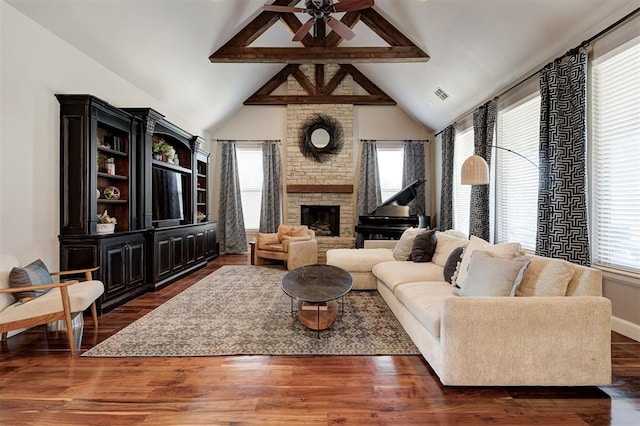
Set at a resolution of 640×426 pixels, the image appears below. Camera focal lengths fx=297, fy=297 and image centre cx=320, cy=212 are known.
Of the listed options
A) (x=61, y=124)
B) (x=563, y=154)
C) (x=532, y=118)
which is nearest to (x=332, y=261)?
(x=563, y=154)

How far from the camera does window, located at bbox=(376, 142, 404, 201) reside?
716cm

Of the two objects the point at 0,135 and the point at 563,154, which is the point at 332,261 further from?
the point at 0,135

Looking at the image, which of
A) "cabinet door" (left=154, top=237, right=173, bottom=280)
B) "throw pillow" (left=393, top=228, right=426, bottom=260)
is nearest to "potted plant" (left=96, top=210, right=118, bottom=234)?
"cabinet door" (left=154, top=237, right=173, bottom=280)

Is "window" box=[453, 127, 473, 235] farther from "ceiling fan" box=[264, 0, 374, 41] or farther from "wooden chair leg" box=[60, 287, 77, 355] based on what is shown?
"wooden chair leg" box=[60, 287, 77, 355]

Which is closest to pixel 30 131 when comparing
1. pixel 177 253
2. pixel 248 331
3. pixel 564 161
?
pixel 177 253

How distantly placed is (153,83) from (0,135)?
2.39m

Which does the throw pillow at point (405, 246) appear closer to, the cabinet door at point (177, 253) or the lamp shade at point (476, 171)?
the lamp shade at point (476, 171)

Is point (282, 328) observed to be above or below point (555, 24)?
below

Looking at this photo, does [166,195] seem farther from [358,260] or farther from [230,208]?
[358,260]

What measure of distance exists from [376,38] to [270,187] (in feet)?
12.4

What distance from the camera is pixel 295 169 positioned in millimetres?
7039

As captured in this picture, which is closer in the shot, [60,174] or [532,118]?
[60,174]

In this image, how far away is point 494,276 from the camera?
203cm

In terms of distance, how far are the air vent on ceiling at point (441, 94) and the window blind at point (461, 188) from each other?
2.31 ft
